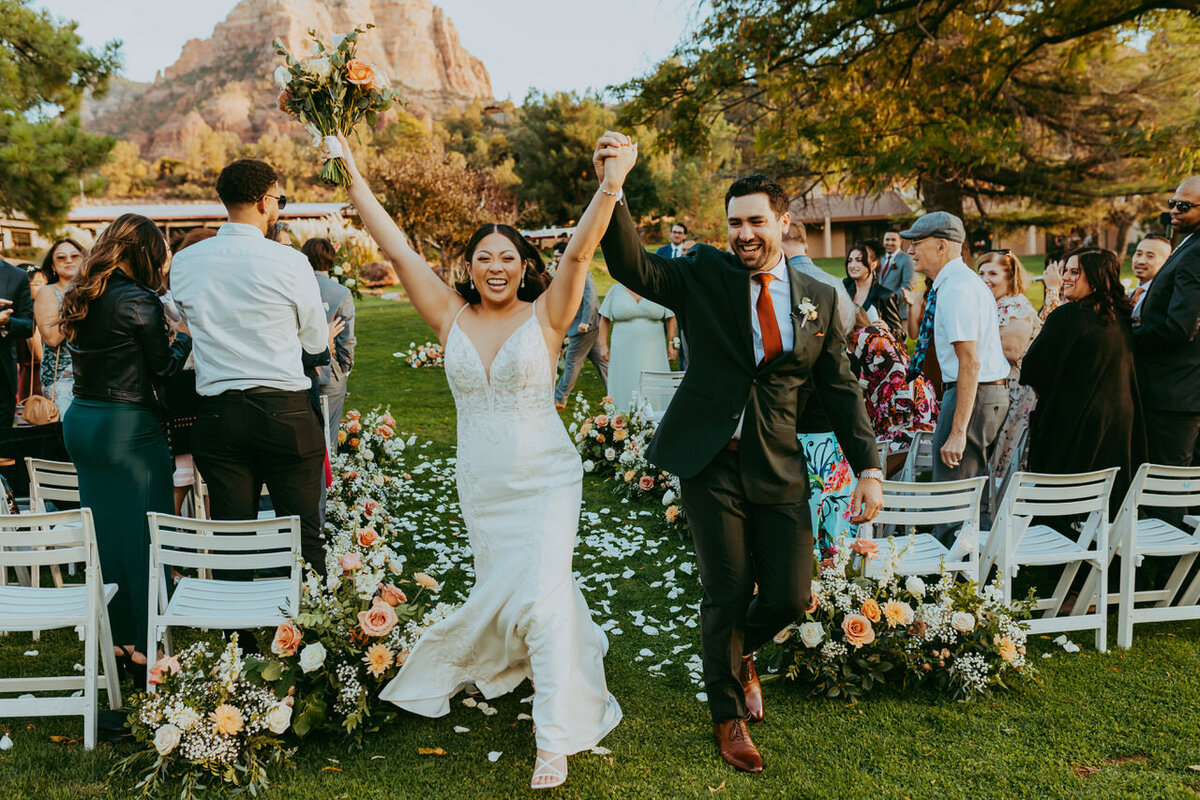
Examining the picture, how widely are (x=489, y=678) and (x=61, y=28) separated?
16.8 metres

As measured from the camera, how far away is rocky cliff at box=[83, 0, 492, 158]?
99625 millimetres

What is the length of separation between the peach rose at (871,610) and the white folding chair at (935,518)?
0.25 metres

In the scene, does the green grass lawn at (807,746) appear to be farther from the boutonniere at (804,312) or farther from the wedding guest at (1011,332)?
the wedding guest at (1011,332)

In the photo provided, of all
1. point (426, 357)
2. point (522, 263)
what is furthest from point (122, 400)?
point (426, 357)

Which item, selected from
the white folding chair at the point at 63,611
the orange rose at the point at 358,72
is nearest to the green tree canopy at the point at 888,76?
the orange rose at the point at 358,72

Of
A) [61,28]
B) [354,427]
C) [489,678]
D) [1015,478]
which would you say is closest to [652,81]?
[354,427]

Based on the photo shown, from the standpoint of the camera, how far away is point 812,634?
153 inches

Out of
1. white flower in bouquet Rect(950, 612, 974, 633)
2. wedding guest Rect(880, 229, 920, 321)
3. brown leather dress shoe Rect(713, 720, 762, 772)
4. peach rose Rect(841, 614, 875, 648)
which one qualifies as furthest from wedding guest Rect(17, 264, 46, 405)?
wedding guest Rect(880, 229, 920, 321)

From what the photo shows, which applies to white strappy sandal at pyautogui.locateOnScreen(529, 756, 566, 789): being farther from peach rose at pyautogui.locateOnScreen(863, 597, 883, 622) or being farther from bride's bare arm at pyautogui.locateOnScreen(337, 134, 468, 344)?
bride's bare arm at pyautogui.locateOnScreen(337, 134, 468, 344)

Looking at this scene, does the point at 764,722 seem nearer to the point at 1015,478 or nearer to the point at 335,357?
the point at 1015,478

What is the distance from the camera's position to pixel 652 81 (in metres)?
11.8

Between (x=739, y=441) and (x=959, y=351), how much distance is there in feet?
7.22

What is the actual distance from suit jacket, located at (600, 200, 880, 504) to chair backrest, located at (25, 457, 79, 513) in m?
3.57

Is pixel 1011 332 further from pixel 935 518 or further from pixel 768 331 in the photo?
pixel 768 331
